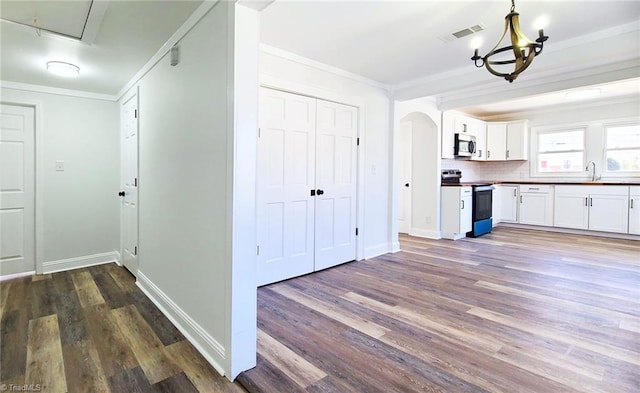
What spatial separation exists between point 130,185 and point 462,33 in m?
3.77

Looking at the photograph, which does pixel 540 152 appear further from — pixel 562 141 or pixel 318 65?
pixel 318 65

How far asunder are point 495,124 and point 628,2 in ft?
16.0

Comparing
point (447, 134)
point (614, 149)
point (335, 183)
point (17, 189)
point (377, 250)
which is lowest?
point (377, 250)

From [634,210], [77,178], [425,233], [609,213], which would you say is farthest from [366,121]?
[634,210]

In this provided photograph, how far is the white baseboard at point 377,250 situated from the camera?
431 centimetres

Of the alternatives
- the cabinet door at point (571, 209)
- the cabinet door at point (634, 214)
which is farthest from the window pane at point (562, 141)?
the cabinet door at point (634, 214)

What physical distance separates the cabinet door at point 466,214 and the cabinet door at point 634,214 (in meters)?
2.49

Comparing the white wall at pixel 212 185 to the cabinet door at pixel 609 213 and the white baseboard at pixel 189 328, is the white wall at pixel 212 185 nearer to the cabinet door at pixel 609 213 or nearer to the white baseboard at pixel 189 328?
the white baseboard at pixel 189 328

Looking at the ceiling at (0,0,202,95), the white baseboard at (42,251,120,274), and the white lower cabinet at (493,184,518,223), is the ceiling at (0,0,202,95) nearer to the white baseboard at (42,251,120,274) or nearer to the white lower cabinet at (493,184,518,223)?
the white baseboard at (42,251,120,274)

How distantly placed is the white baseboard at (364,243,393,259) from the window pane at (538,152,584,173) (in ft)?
15.0

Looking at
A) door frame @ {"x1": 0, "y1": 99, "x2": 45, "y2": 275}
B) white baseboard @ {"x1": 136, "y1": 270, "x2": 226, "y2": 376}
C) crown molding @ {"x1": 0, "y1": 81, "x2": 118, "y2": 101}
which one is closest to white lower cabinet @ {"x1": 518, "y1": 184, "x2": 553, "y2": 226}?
white baseboard @ {"x1": 136, "y1": 270, "x2": 226, "y2": 376}

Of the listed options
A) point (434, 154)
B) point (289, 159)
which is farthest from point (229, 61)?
point (434, 154)

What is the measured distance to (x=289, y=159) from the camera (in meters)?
3.39

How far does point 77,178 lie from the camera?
3.98 meters
